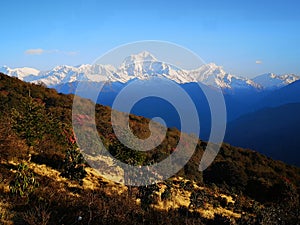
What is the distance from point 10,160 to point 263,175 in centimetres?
3395

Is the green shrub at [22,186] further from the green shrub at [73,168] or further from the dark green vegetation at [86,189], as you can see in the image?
the green shrub at [73,168]

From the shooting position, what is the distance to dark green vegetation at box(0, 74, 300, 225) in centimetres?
1089

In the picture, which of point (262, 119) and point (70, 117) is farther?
point (262, 119)

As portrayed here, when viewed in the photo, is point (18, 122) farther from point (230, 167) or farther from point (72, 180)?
point (230, 167)

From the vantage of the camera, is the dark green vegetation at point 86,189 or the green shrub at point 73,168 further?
the green shrub at point 73,168

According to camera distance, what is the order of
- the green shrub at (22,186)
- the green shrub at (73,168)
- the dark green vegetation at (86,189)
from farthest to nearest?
the green shrub at (73,168) < the green shrub at (22,186) < the dark green vegetation at (86,189)

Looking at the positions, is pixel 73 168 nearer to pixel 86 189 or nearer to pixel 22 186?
pixel 86 189

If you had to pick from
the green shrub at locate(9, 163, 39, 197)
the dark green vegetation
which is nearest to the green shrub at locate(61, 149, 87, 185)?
the dark green vegetation

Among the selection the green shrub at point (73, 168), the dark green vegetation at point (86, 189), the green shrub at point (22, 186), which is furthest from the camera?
the green shrub at point (73, 168)

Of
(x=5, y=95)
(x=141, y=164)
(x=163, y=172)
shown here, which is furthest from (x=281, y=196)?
(x=5, y=95)

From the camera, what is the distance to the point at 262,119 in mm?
198375

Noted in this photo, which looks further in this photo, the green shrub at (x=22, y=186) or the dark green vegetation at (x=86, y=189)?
the green shrub at (x=22, y=186)

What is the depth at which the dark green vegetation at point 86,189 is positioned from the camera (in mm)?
10891

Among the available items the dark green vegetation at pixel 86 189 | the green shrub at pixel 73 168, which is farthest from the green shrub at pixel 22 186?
the green shrub at pixel 73 168
